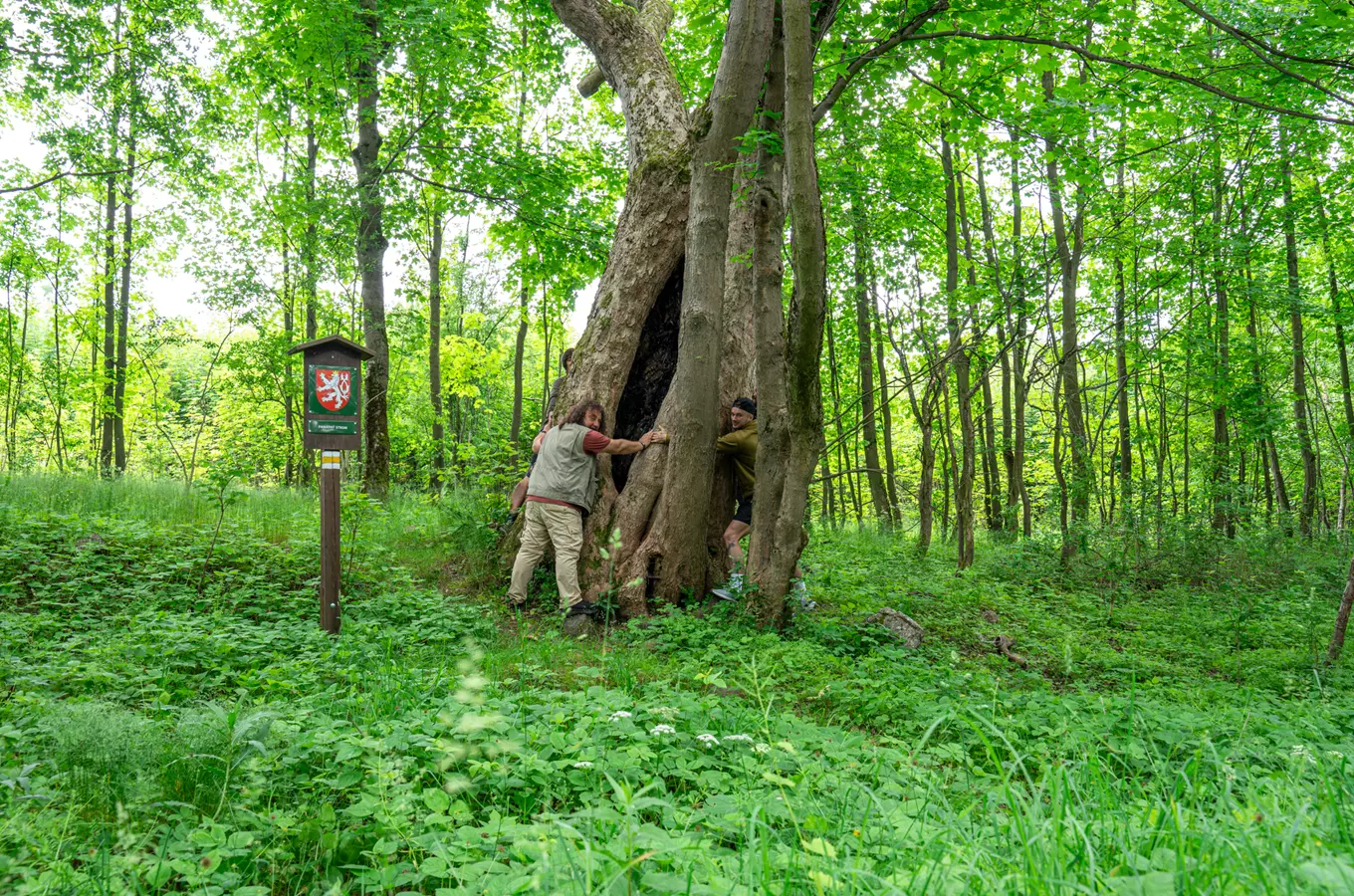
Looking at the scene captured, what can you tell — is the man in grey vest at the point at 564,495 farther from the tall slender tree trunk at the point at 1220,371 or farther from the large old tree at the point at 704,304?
the tall slender tree trunk at the point at 1220,371

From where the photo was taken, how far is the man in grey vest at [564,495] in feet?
22.9

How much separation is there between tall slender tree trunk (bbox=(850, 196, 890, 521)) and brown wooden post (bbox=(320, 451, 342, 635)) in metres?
Result: 6.20

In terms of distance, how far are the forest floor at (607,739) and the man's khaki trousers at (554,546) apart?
36cm

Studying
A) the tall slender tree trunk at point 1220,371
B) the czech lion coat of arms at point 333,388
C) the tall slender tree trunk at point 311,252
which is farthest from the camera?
the tall slender tree trunk at point 1220,371

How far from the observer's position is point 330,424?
19.3ft

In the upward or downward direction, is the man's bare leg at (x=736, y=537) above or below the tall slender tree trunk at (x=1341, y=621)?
above

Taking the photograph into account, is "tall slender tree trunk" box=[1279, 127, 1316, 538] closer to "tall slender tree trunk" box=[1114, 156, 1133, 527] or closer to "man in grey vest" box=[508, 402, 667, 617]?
"tall slender tree trunk" box=[1114, 156, 1133, 527]

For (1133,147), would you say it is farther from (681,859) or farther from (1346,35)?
(681,859)

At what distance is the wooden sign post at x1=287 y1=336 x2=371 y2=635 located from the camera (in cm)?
582

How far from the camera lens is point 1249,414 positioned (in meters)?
13.2

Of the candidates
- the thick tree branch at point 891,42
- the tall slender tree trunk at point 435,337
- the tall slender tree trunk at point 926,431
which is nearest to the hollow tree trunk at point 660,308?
the thick tree branch at point 891,42

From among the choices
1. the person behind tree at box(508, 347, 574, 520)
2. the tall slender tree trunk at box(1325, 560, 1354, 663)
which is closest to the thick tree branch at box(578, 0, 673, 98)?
the person behind tree at box(508, 347, 574, 520)

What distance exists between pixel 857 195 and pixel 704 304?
4.21 m

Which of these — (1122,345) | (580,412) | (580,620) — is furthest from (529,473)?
(1122,345)
